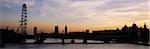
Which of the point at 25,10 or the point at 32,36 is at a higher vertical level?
the point at 25,10

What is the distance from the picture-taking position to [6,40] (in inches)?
4247

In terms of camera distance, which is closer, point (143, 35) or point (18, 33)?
point (18, 33)

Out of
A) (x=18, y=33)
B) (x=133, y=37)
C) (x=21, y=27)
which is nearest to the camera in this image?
(x=21, y=27)

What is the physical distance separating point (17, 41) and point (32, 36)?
31894 mm

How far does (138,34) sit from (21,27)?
48.2 meters

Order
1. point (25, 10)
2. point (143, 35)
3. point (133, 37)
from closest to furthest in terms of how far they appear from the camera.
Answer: point (25, 10), point (133, 37), point (143, 35)

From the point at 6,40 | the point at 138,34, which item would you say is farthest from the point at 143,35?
the point at 6,40

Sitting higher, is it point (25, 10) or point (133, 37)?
point (25, 10)

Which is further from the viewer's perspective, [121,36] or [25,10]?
[121,36]

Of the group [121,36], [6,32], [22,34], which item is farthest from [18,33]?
[121,36]

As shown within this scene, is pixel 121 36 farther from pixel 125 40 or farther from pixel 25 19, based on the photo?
pixel 25 19

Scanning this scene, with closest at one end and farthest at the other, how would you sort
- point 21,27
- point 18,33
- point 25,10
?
1. point 25,10
2. point 21,27
3. point 18,33

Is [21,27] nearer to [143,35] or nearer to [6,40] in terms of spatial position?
[6,40]

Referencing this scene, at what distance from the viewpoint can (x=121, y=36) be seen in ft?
445
